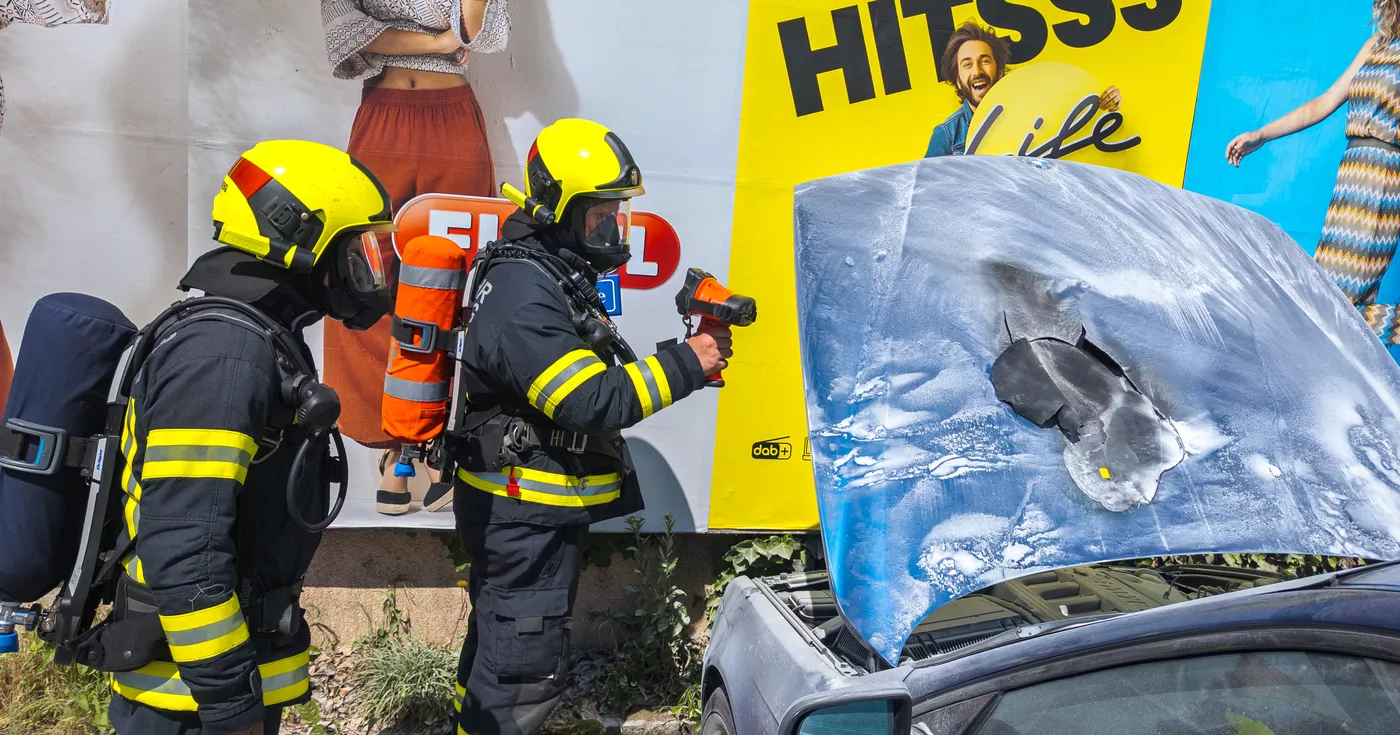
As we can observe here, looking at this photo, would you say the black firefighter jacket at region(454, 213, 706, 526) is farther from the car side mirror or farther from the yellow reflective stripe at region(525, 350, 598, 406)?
the car side mirror

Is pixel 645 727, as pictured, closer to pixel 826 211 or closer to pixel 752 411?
pixel 752 411

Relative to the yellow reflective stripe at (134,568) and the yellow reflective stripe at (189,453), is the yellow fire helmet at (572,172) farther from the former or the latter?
the yellow reflective stripe at (134,568)

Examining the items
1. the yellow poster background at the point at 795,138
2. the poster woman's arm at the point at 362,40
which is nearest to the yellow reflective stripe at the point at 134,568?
the poster woman's arm at the point at 362,40

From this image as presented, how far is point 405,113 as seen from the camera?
3.65 meters

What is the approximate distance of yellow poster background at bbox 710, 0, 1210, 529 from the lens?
393 cm

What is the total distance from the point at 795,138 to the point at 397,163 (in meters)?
1.69

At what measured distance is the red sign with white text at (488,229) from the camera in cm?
369

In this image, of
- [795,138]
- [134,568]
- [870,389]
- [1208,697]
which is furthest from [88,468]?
[795,138]

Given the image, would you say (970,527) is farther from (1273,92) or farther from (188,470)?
(1273,92)

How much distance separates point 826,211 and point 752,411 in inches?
73.3

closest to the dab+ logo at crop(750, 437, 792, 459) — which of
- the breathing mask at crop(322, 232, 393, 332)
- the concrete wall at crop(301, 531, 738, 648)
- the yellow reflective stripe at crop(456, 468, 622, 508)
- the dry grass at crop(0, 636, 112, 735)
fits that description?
the concrete wall at crop(301, 531, 738, 648)

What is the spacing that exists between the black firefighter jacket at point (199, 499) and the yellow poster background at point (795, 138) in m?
2.28

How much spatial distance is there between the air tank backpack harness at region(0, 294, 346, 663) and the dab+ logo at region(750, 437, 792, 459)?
86.9 inches

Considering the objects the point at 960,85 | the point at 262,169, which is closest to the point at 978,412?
the point at 262,169
